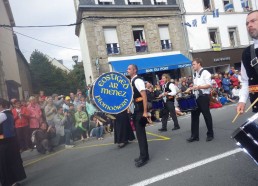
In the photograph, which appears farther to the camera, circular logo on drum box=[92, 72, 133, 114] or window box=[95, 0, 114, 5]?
window box=[95, 0, 114, 5]

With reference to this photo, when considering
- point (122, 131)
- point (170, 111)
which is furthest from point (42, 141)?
point (170, 111)

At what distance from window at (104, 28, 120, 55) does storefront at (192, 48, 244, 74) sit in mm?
6626

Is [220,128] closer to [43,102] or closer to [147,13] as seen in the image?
[43,102]

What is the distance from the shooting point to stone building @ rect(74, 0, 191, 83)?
18500mm

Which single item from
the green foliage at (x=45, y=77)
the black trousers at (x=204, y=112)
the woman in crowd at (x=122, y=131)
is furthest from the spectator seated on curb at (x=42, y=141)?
the green foliage at (x=45, y=77)

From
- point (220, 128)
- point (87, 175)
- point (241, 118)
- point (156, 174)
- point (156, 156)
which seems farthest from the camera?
point (241, 118)

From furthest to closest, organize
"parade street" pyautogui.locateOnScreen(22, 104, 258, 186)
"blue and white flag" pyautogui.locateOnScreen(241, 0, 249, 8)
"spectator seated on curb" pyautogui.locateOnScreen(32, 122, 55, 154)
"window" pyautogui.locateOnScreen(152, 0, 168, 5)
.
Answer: "blue and white flag" pyautogui.locateOnScreen(241, 0, 249, 8) < "window" pyautogui.locateOnScreen(152, 0, 168, 5) < "spectator seated on curb" pyautogui.locateOnScreen(32, 122, 55, 154) < "parade street" pyautogui.locateOnScreen(22, 104, 258, 186)

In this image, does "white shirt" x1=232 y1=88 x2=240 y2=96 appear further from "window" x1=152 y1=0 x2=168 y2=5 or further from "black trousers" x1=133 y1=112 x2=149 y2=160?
"black trousers" x1=133 y1=112 x2=149 y2=160

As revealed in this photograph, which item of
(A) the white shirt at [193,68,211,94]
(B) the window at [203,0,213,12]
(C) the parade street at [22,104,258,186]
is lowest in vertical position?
(C) the parade street at [22,104,258,186]

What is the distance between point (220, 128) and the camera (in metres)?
7.11

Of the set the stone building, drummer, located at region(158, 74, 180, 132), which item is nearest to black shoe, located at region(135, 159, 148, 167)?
drummer, located at region(158, 74, 180, 132)

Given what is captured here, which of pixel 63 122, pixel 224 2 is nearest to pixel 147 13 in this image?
pixel 224 2

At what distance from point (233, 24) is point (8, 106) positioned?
75.6 ft

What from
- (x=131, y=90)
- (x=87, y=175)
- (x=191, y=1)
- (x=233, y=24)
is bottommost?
(x=87, y=175)
